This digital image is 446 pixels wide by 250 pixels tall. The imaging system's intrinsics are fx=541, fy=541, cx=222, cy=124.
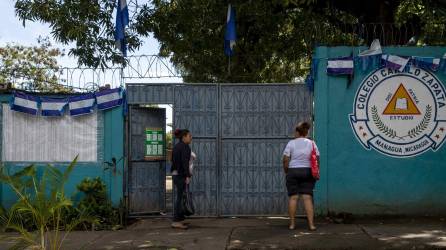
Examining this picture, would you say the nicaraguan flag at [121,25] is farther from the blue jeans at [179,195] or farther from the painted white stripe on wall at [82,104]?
the blue jeans at [179,195]

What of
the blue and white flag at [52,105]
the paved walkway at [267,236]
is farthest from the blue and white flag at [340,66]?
the blue and white flag at [52,105]

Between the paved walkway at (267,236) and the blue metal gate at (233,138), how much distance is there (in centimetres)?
44

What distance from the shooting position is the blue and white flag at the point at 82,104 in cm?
973

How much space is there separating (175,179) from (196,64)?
8506 mm

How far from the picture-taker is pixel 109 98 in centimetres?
973

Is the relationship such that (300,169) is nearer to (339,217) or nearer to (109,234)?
(339,217)

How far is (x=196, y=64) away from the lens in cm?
1689

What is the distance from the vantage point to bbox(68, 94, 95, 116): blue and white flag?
973 cm

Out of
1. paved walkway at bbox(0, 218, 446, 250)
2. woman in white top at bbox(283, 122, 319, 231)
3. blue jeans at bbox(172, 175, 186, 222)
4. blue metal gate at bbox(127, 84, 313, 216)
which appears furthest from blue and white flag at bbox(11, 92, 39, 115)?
woman in white top at bbox(283, 122, 319, 231)

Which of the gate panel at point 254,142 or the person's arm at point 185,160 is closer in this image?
the person's arm at point 185,160

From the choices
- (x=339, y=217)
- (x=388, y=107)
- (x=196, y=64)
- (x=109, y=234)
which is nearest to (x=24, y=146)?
(x=109, y=234)

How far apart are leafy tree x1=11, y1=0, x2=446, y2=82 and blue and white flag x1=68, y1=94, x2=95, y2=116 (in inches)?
109

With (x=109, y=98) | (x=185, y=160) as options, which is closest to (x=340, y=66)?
(x=185, y=160)

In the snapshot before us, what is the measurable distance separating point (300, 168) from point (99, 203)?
3.62 m
